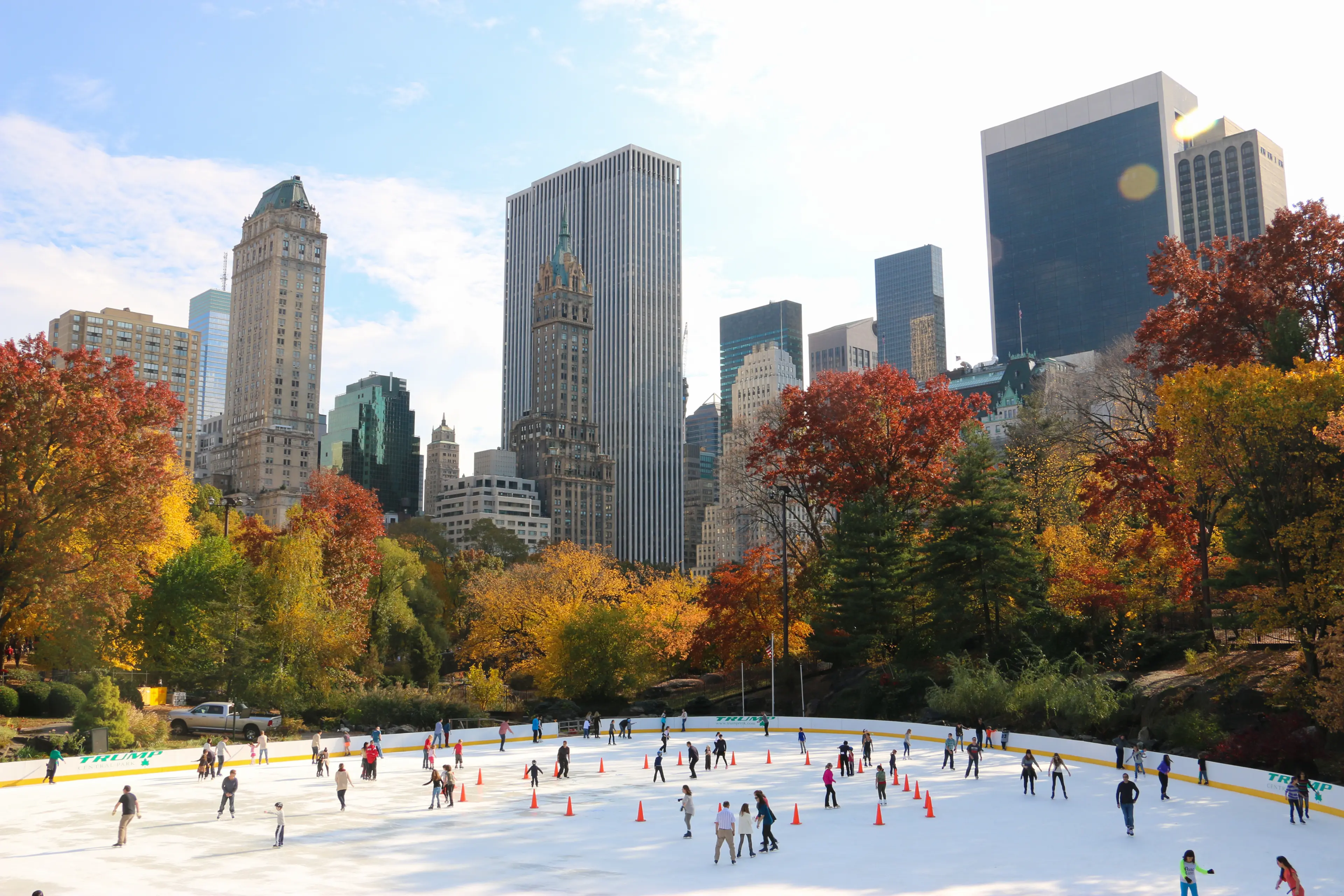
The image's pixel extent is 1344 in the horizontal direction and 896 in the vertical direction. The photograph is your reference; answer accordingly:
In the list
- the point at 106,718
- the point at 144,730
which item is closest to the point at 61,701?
the point at 144,730

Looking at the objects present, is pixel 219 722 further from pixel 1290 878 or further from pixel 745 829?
pixel 1290 878

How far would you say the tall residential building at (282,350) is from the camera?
191 m

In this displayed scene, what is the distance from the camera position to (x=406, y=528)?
5335 inches

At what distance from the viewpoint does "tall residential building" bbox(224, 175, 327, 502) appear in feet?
628

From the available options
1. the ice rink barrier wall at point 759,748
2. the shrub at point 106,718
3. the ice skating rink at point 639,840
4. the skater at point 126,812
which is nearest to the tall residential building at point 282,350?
the ice rink barrier wall at point 759,748

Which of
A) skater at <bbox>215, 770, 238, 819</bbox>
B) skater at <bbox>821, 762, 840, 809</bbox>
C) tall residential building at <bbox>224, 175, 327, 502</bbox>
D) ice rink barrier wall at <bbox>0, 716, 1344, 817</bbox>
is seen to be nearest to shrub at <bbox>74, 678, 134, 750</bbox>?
ice rink barrier wall at <bbox>0, 716, 1344, 817</bbox>

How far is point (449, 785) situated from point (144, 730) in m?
19.9

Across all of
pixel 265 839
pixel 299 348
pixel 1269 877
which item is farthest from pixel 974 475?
pixel 299 348

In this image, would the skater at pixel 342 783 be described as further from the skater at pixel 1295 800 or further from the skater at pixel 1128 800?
the skater at pixel 1295 800

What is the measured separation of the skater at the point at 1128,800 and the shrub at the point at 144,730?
35.9 meters

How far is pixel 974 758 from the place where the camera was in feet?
109

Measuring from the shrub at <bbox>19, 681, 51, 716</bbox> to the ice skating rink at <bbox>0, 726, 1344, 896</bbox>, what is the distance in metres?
12.9

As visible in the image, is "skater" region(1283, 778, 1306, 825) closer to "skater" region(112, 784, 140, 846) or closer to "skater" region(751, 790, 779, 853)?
"skater" region(751, 790, 779, 853)

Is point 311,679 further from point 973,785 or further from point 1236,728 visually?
point 1236,728
